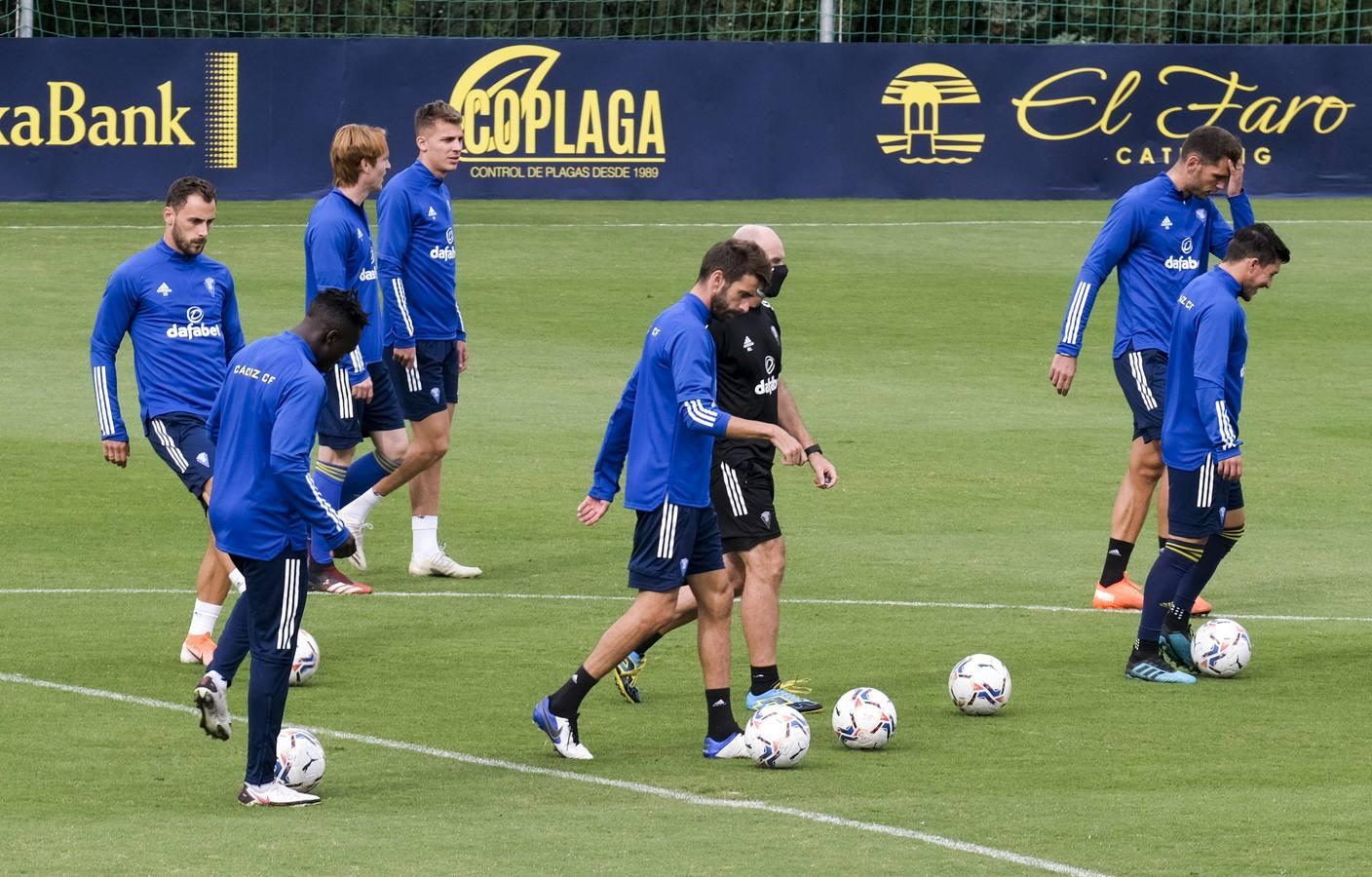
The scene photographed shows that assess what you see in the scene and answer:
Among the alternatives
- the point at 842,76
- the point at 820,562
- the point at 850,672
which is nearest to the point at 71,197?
the point at 842,76

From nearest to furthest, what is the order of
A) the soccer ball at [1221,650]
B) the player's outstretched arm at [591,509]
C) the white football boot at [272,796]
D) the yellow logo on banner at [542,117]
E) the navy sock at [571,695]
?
the white football boot at [272,796] → the navy sock at [571,695] → the player's outstretched arm at [591,509] → the soccer ball at [1221,650] → the yellow logo on banner at [542,117]

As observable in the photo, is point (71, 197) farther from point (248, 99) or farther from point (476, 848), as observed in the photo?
point (476, 848)

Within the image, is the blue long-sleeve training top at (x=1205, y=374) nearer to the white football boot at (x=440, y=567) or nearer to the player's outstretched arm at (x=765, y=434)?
the player's outstretched arm at (x=765, y=434)

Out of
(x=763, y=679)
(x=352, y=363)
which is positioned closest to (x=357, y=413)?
(x=352, y=363)

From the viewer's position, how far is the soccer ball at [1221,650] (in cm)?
1051

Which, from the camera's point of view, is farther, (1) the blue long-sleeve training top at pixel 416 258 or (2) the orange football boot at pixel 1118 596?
(1) the blue long-sleeve training top at pixel 416 258

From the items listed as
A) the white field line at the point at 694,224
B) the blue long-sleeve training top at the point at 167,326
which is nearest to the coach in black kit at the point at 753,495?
the blue long-sleeve training top at the point at 167,326

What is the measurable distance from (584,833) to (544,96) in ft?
68.4

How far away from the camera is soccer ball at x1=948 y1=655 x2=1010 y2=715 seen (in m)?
9.67

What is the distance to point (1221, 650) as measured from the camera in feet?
34.4

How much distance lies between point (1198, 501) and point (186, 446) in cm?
483

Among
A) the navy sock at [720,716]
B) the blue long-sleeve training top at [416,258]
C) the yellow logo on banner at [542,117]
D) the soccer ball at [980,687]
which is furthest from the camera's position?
the yellow logo on banner at [542,117]

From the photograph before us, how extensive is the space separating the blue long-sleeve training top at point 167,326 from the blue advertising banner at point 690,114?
16719mm

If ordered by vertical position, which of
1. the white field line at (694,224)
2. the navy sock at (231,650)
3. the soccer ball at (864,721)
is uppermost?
the white field line at (694,224)
